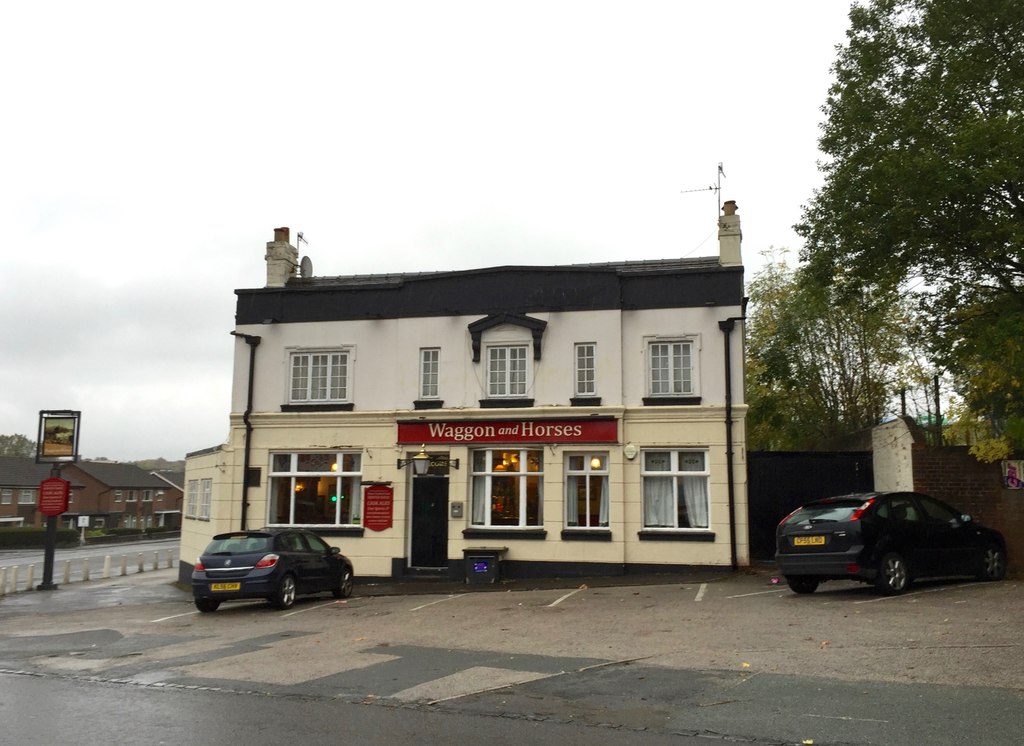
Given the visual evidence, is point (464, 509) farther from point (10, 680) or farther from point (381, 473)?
point (10, 680)

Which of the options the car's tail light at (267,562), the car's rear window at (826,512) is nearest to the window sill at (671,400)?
the car's rear window at (826,512)

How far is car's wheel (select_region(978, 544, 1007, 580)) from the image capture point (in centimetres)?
1535

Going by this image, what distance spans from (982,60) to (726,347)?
7275 millimetres

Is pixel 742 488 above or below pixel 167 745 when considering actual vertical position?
above

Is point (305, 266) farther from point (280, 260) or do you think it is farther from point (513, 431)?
point (513, 431)

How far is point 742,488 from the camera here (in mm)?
19359

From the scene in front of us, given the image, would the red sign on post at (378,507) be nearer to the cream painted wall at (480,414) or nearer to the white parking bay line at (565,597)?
the cream painted wall at (480,414)

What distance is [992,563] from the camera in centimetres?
1549

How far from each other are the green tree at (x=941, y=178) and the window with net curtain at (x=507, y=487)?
7.63 metres

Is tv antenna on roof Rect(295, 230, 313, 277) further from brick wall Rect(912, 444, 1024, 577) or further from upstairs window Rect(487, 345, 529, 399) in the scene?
brick wall Rect(912, 444, 1024, 577)

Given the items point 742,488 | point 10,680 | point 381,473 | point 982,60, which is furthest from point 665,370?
point 10,680

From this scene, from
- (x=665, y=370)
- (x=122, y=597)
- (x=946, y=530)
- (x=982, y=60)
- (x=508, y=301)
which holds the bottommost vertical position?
(x=122, y=597)

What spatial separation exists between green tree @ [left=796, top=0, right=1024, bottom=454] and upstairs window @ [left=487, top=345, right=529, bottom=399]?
266 inches

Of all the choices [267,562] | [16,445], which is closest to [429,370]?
[267,562]
